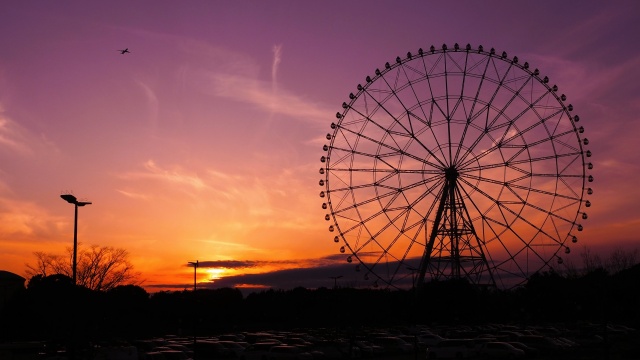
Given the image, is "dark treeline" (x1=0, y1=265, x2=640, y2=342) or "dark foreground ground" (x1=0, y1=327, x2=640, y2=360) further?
"dark treeline" (x1=0, y1=265, x2=640, y2=342)

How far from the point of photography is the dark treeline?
68.9 m

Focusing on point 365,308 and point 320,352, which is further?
point 365,308

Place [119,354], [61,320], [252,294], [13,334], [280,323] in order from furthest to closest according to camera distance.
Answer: [252,294]
[280,323]
[13,334]
[119,354]
[61,320]

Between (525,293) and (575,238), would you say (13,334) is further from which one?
(525,293)

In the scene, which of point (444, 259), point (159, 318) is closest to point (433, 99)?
point (444, 259)

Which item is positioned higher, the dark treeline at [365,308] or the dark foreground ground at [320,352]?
the dark treeline at [365,308]

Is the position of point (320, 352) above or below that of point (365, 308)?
below

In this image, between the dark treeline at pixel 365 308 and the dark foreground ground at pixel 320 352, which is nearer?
the dark foreground ground at pixel 320 352

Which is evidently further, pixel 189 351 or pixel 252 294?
pixel 252 294

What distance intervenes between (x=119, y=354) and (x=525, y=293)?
87.1m

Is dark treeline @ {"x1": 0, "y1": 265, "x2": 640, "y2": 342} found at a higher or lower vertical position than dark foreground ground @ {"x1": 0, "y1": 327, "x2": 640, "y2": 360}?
higher

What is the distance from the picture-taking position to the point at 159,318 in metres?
118

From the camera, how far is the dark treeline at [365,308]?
68.9 m

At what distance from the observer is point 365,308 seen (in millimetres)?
93250
